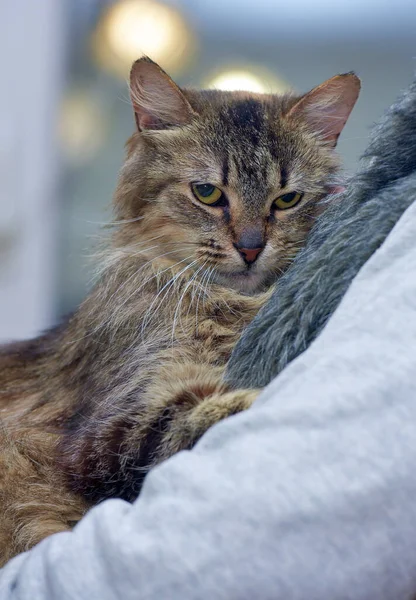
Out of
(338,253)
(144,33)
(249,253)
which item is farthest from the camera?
(144,33)

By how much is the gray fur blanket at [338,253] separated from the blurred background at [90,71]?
54.0 inches

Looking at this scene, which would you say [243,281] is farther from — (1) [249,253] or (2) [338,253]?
(2) [338,253]

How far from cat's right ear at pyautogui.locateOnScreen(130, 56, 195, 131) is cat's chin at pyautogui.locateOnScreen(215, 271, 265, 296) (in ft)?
0.91

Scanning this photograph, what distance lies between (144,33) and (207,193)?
4.75 feet

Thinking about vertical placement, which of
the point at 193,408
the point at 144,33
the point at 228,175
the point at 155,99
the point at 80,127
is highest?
A: the point at 144,33

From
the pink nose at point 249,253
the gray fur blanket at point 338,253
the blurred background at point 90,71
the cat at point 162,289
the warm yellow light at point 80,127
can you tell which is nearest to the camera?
the gray fur blanket at point 338,253

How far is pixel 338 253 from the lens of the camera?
84cm

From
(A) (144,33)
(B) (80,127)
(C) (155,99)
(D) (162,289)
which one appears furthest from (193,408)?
(B) (80,127)

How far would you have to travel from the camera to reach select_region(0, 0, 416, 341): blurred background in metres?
2.35

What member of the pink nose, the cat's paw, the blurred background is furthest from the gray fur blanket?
the blurred background

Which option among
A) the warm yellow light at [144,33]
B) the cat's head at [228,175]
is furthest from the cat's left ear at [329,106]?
the warm yellow light at [144,33]

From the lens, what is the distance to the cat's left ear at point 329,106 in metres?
1.21

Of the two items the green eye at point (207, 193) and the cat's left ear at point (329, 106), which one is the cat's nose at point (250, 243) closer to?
the green eye at point (207, 193)

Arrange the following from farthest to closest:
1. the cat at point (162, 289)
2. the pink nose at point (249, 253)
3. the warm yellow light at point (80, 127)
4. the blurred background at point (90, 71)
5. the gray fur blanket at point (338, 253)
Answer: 1. the warm yellow light at point (80, 127)
2. the blurred background at point (90, 71)
3. the pink nose at point (249, 253)
4. the cat at point (162, 289)
5. the gray fur blanket at point (338, 253)
